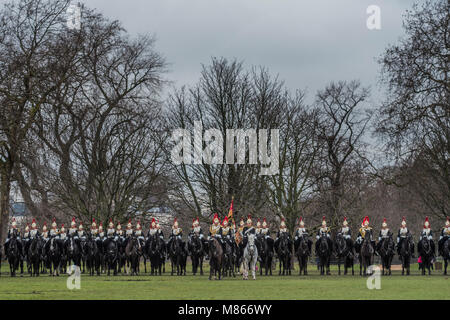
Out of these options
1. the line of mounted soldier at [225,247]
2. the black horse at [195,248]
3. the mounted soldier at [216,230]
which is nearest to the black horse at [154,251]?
the line of mounted soldier at [225,247]

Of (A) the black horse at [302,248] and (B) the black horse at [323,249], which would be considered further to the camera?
(A) the black horse at [302,248]

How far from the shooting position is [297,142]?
154ft

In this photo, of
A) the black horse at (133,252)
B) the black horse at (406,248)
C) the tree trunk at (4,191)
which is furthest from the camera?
the tree trunk at (4,191)

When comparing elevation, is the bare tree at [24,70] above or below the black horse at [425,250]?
above

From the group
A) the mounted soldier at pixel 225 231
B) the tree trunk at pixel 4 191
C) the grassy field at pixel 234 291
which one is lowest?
the grassy field at pixel 234 291

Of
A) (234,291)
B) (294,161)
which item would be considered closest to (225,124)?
(294,161)

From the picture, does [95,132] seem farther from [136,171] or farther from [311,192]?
[311,192]

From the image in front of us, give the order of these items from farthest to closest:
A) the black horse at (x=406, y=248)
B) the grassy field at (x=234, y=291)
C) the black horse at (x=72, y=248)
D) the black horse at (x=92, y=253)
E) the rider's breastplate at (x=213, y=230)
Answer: the black horse at (x=92, y=253)
the black horse at (x=72, y=248)
the black horse at (x=406, y=248)
the rider's breastplate at (x=213, y=230)
the grassy field at (x=234, y=291)

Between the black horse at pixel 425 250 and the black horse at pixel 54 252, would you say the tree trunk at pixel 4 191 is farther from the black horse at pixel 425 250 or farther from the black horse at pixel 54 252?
the black horse at pixel 425 250
